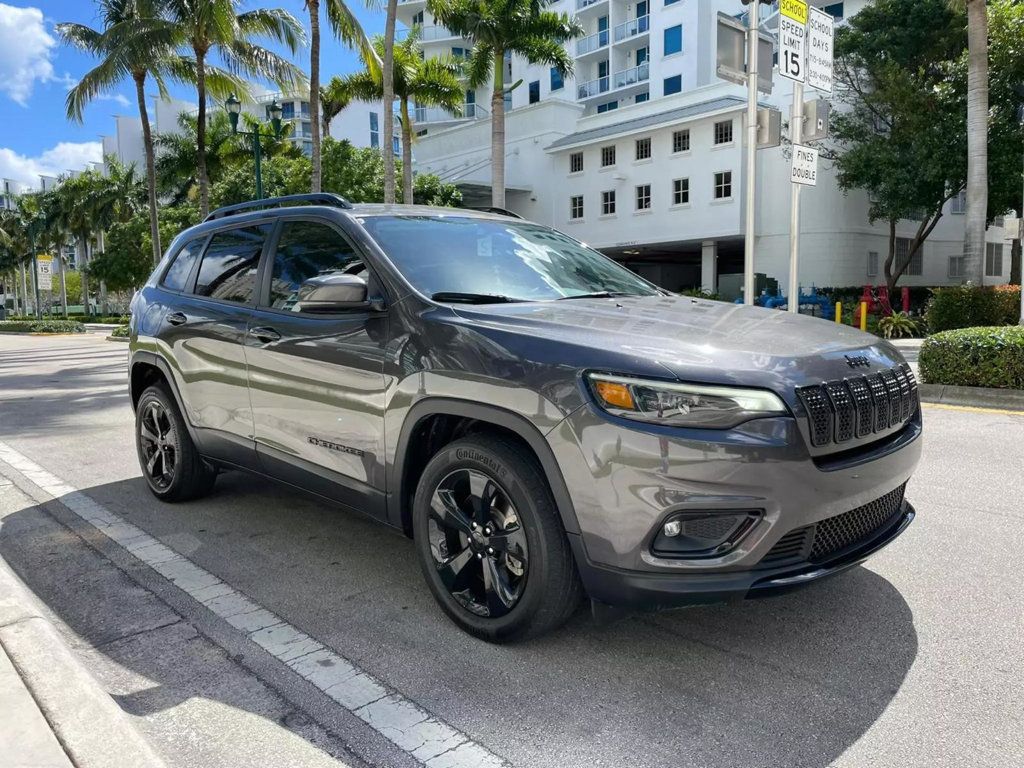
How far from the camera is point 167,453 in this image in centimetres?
528

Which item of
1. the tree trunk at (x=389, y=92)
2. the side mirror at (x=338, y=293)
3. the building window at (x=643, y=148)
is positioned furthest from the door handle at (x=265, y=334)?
the building window at (x=643, y=148)

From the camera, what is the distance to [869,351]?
3148 mm

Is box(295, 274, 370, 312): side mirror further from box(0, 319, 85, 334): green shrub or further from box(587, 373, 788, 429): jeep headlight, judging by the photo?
box(0, 319, 85, 334): green shrub

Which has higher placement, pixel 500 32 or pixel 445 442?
pixel 500 32

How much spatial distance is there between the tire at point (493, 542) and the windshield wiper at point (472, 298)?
2.15 feet

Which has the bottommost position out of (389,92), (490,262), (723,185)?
(490,262)

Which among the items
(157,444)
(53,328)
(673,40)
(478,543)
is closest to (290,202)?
(157,444)

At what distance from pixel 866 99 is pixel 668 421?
29.4m

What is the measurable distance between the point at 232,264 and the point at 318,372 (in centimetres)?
141

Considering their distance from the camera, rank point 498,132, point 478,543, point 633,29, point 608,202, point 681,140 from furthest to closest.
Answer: point 633,29 → point 608,202 → point 681,140 → point 498,132 → point 478,543

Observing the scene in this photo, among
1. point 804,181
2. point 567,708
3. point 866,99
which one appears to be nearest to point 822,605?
point 567,708

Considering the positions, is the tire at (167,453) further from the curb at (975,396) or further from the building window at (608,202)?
the building window at (608,202)

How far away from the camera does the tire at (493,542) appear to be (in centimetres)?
286

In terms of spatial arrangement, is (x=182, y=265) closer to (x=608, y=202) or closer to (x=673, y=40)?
(x=608, y=202)
